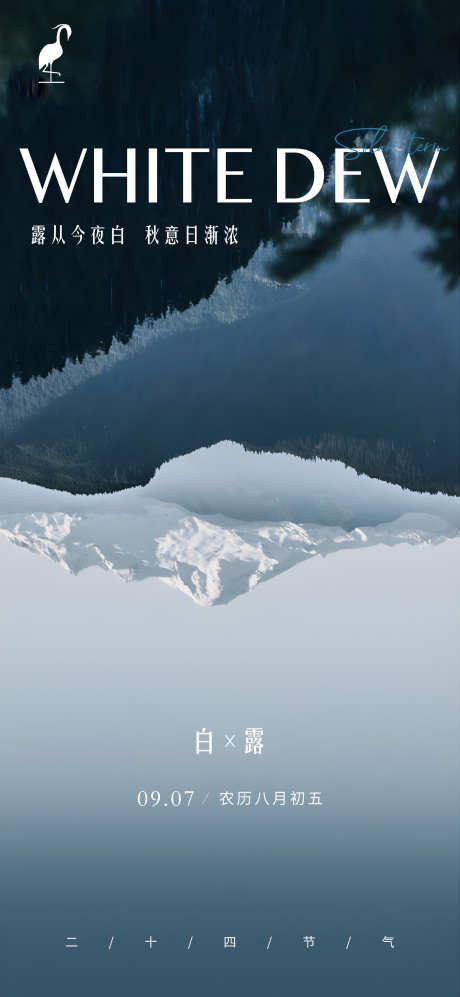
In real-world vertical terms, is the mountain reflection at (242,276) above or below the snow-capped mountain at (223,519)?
above

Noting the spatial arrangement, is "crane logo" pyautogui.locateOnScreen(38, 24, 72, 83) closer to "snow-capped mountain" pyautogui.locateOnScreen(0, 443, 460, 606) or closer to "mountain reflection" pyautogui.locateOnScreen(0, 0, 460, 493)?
"mountain reflection" pyautogui.locateOnScreen(0, 0, 460, 493)

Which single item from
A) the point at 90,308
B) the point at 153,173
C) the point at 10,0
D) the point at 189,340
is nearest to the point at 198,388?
the point at 189,340

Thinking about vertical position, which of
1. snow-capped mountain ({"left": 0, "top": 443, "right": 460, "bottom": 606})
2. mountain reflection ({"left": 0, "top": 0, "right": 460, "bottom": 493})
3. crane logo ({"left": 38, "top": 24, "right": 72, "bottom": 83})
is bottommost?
snow-capped mountain ({"left": 0, "top": 443, "right": 460, "bottom": 606})

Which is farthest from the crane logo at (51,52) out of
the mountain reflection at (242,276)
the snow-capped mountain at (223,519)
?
the snow-capped mountain at (223,519)

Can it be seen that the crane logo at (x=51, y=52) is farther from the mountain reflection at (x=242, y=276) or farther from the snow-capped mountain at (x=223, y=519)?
the snow-capped mountain at (x=223, y=519)

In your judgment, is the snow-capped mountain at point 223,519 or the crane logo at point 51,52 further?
the snow-capped mountain at point 223,519

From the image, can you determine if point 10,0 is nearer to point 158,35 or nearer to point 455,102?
point 158,35

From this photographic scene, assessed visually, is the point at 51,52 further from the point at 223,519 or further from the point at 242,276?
the point at 223,519

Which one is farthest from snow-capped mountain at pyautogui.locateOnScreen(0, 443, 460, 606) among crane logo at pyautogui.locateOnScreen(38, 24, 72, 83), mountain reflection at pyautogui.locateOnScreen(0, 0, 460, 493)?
crane logo at pyautogui.locateOnScreen(38, 24, 72, 83)

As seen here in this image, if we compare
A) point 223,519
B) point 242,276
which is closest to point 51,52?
point 242,276
